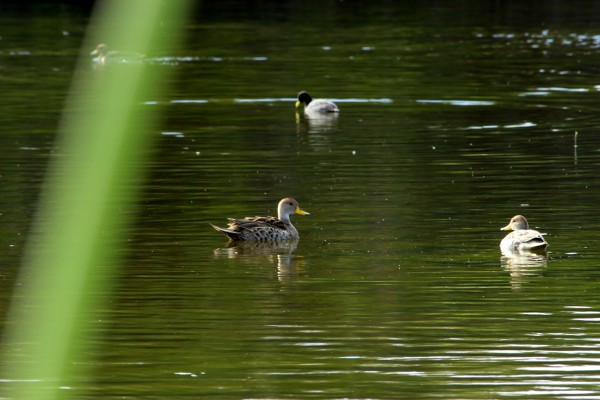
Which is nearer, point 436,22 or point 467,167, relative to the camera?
point 467,167

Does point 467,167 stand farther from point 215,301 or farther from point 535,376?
point 535,376

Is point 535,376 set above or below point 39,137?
below

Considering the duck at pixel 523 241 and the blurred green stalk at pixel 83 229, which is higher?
the duck at pixel 523 241

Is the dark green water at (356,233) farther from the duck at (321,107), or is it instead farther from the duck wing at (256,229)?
the duck at (321,107)

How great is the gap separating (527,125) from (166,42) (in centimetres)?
2557

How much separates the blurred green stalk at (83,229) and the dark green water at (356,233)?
23 cm

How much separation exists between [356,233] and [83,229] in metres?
12.1

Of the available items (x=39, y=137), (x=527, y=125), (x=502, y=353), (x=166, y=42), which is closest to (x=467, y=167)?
(x=527, y=125)

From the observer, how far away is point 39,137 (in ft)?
76.4

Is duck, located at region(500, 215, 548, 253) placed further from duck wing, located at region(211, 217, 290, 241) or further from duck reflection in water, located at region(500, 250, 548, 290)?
duck wing, located at region(211, 217, 290, 241)

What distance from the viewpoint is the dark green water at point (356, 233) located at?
730cm

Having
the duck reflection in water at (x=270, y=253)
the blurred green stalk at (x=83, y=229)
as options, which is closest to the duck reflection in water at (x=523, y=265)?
the duck reflection in water at (x=270, y=253)

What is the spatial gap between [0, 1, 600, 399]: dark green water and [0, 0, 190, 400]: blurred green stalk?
0.23m

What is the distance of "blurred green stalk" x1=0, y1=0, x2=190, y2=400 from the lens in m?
1.36
